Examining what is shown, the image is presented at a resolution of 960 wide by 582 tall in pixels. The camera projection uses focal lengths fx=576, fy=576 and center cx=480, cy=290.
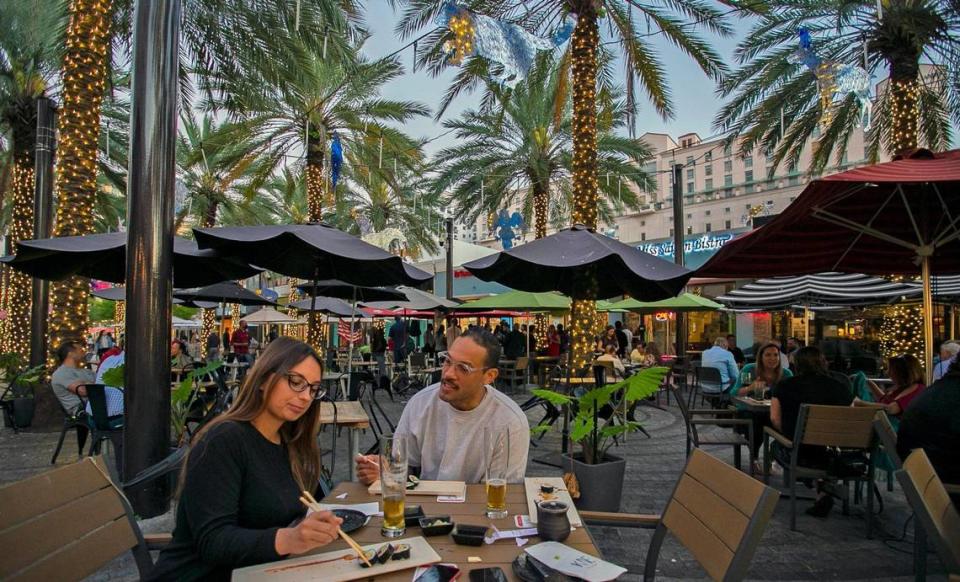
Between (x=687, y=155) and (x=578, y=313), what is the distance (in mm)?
54315

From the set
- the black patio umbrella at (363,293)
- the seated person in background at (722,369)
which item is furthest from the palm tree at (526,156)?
the seated person in background at (722,369)

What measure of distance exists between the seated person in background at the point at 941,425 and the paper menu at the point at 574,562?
273 cm

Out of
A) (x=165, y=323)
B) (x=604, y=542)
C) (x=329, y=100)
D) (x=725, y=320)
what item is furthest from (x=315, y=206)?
(x=725, y=320)

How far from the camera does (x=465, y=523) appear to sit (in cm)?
206

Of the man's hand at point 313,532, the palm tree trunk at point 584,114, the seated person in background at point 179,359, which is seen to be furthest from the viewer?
the seated person in background at point 179,359

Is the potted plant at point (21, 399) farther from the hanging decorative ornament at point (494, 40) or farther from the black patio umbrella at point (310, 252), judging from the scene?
the hanging decorative ornament at point (494, 40)

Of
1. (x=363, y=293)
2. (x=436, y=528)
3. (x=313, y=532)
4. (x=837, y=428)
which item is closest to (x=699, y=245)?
(x=363, y=293)

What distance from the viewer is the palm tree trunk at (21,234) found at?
11.5m

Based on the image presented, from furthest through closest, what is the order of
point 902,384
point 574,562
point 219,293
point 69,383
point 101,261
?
point 219,293
point 69,383
point 101,261
point 902,384
point 574,562

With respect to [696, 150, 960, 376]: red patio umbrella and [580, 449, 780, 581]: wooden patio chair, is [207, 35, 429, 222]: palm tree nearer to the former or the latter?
[696, 150, 960, 376]: red patio umbrella

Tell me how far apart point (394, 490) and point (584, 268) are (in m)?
4.90

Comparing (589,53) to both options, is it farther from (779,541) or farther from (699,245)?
(699,245)

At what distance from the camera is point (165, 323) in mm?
4613

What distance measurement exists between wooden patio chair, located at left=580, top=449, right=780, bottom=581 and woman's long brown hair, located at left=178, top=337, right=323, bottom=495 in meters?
1.13
